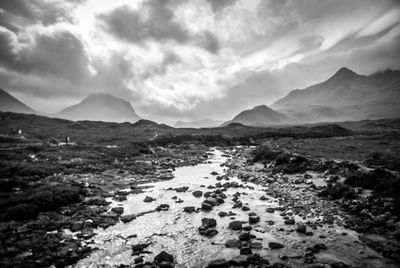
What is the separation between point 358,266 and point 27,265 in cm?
1521

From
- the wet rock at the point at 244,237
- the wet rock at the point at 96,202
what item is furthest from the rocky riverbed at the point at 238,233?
the wet rock at the point at 96,202

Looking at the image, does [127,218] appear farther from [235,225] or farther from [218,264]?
[218,264]

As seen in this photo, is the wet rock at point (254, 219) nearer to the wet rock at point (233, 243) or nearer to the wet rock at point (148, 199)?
the wet rock at point (233, 243)

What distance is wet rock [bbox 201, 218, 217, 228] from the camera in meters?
14.4

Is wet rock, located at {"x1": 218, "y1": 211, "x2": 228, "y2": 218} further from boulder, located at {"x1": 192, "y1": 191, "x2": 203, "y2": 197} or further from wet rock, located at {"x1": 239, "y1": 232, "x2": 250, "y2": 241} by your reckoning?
boulder, located at {"x1": 192, "y1": 191, "x2": 203, "y2": 197}

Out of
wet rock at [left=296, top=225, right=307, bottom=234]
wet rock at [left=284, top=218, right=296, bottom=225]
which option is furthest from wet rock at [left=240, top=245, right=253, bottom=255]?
wet rock at [left=284, top=218, right=296, bottom=225]

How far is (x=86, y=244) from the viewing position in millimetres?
12633

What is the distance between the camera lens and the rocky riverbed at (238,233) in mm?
10656

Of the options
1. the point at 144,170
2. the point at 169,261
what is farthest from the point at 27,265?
the point at 144,170

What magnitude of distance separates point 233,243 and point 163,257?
12.7ft

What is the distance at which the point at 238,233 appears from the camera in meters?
13.4

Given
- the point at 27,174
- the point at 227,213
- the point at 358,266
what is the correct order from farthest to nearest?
the point at 27,174
the point at 227,213
the point at 358,266

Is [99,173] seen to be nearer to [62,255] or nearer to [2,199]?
[2,199]

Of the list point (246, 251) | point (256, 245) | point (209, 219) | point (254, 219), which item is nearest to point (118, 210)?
point (209, 219)
